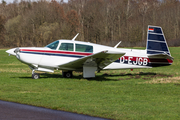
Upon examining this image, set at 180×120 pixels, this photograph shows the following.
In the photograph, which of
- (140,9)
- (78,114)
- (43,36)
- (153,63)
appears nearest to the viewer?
(78,114)

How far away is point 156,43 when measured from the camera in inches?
597

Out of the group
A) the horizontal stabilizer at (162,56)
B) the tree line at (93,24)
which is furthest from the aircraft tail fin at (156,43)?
the tree line at (93,24)

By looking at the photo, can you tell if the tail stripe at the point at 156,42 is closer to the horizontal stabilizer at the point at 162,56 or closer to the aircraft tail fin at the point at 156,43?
the aircraft tail fin at the point at 156,43

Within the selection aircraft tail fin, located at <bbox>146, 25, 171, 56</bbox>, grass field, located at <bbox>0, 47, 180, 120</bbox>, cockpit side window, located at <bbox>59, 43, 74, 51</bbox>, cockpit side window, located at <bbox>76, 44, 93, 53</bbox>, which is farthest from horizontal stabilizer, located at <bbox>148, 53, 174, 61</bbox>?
cockpit side window, located at <bbox>59, 43, 74, 51</bbox>

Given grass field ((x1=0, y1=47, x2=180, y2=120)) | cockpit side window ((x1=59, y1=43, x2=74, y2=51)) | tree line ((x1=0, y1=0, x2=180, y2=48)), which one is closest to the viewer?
grass field ((x1=0, y1=47, x2=180, y2=120))

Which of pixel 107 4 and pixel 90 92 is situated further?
pixel 107 4

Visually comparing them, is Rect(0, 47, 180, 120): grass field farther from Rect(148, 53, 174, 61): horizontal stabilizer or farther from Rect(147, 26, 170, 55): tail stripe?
Rect(147, 26, 170, 55): tail stripe

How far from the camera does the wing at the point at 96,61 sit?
12.6 m

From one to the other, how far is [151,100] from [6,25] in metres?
78.2

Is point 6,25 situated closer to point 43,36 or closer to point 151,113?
point 43,36

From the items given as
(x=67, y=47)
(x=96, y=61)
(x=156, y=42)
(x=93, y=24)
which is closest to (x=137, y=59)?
(x=156, y=42)

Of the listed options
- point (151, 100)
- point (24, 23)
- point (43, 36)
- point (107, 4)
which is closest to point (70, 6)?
point (107, 4)

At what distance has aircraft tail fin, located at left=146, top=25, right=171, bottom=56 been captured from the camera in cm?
1509

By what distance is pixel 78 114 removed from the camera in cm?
714
